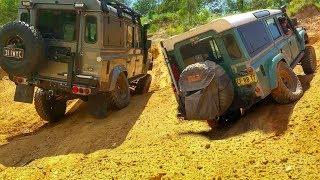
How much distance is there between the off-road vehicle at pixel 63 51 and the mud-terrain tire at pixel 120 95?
10.4 inches

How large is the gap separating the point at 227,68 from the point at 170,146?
5.40 ft

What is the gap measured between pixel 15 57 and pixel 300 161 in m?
5.59

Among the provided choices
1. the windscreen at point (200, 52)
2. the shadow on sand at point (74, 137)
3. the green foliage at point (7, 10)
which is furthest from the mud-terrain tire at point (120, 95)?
the green foliage at point (7, 10)

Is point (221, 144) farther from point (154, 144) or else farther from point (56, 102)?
point (56, 102)

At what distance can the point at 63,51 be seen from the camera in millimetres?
8844

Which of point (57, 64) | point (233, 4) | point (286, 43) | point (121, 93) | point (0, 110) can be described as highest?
point (233, 4)

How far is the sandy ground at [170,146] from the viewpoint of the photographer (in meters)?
5.34

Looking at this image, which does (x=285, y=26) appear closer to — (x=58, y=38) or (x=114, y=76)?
Answer: (x=114, y=76)

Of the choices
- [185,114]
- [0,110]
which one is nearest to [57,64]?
[185,114]

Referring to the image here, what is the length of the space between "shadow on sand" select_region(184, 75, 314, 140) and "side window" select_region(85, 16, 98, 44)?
2897 millimetres

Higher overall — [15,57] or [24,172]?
[15,57]

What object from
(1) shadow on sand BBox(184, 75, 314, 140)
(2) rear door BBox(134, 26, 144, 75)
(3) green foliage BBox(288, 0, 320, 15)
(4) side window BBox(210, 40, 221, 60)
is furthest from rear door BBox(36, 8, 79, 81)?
(3) green foliage BBox(288, 0, 320, 15)

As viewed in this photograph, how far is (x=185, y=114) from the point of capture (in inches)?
292

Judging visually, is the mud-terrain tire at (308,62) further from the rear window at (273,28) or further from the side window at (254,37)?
the side window at (254,37)
